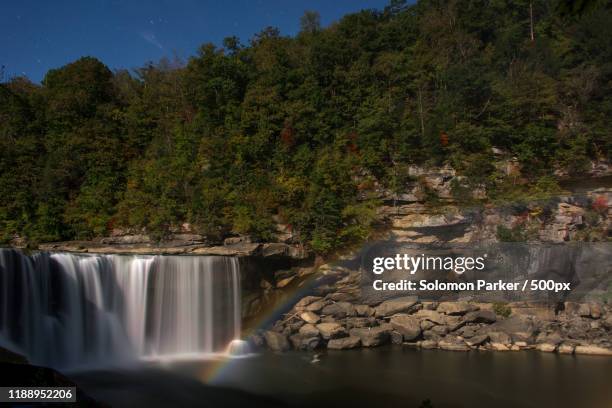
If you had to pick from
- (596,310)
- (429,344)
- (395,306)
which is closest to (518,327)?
(596,310)

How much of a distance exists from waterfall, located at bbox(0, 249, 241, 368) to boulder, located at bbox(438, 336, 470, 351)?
8.21 meters

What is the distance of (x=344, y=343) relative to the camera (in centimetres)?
1605

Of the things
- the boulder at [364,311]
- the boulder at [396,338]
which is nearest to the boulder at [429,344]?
the boulder at [396,338]

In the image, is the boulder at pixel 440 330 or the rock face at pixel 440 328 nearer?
the rock face at pixel 440 328

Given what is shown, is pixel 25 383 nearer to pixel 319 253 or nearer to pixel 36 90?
pixel 319 253

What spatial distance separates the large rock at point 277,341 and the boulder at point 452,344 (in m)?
6.05

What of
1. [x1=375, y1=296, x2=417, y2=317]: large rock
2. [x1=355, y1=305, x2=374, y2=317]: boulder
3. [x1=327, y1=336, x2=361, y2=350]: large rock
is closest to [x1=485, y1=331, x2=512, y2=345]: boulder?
[x1=375, y1=296, x2=417, y2=317]: large rock

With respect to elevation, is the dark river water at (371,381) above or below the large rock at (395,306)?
below

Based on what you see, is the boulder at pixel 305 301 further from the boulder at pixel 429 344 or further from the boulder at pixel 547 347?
the boulder at pixel 547 347

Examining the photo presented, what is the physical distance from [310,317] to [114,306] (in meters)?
7.67

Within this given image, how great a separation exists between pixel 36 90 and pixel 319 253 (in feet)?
74.2

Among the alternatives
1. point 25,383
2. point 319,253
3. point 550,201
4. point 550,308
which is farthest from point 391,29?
point 25,383

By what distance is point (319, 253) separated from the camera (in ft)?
61.0

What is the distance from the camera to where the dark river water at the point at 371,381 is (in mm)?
12016
